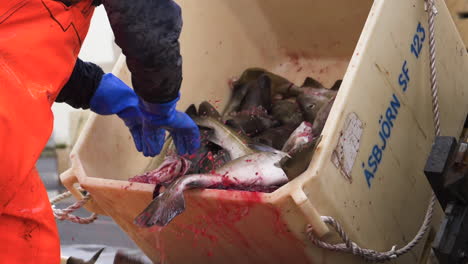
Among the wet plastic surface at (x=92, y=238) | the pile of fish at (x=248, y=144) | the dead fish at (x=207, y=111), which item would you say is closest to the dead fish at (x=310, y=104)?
the pile of fish at (x=248, y=144)

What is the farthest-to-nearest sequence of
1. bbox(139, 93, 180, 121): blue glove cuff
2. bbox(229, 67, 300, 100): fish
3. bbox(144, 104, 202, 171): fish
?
bbox(229, 67, 300, 100): fish, bbox(144, 104, 202, 171): fish, bbox(139, 93, 180, 121): blue glove cuff

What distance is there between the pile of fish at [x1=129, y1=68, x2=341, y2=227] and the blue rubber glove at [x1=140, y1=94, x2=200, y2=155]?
0.06 meters

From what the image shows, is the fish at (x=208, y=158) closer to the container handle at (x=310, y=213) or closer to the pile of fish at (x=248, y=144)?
the pile of fish at (x=248, y=144)

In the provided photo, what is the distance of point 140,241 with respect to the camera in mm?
2164

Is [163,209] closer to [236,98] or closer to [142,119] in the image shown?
[142,119]

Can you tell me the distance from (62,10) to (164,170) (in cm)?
76

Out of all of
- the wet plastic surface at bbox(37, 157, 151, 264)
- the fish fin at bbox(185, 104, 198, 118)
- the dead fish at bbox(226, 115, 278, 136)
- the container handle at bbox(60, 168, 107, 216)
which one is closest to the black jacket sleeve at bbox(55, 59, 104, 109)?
the container handle at bbox(60, 168, 107, 216)

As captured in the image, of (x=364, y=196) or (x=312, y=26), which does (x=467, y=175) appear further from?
(x=312, y=26)

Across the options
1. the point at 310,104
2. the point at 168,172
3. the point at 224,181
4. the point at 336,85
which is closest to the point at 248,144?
the point at 168,172

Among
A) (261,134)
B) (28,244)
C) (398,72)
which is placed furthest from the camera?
(261,134)

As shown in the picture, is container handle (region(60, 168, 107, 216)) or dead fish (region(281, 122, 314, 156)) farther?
dead fish (region(281, 122, 314, 156))

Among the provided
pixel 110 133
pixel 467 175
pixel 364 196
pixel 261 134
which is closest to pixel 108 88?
pixel 110 133

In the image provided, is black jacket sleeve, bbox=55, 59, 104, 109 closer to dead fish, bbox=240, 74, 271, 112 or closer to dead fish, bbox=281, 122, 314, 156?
dead fish, bbox=281, 122, 314, 156

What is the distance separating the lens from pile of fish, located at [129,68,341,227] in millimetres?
1573
